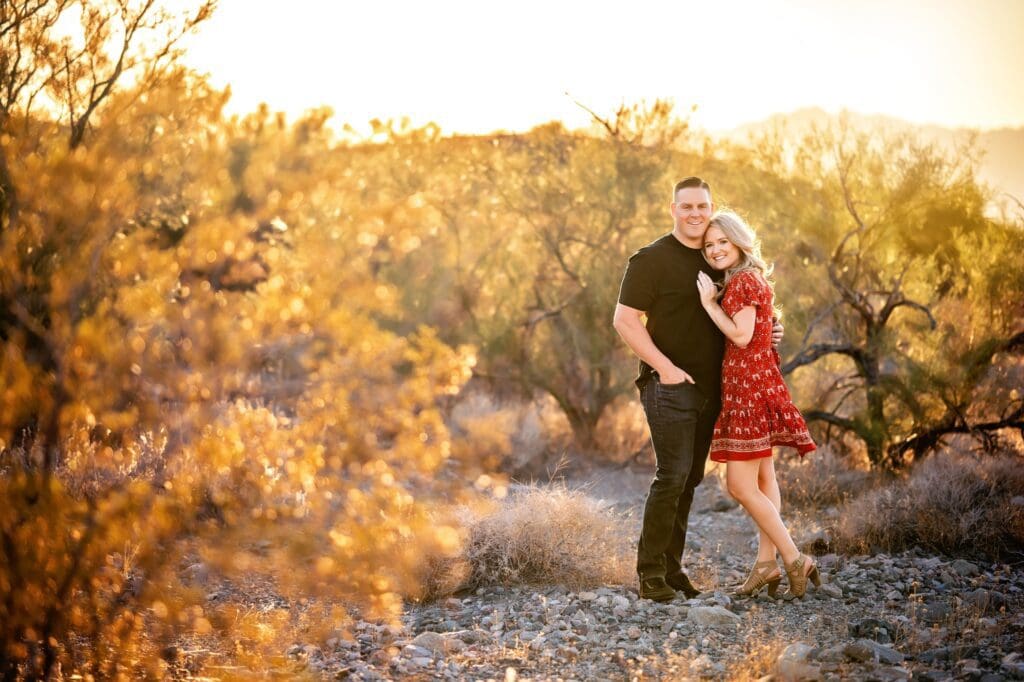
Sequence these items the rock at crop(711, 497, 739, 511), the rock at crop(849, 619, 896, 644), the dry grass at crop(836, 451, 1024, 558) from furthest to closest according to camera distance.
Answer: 1. the rock at crop(711, 497, 739, 511)
2. the dry grass at crop(836, 451, 1024, 558)
3. the rock at crop(849, 619, 896, 644)

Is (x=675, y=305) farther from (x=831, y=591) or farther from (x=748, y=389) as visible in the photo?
(x=831, y=591)

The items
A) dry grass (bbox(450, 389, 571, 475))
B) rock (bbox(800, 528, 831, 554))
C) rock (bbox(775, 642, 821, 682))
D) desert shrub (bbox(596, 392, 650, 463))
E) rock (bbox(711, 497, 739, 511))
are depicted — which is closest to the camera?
rock (bbox(775, 642, 821, 682))

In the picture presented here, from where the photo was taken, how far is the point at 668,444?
16.6ft

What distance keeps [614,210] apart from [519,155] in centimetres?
223

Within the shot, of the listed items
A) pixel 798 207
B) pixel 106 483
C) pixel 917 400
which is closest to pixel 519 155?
pixel 798 207

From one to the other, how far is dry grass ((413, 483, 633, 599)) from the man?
0.70 meters

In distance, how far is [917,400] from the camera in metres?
8.48

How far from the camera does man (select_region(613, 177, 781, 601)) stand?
5031 mm

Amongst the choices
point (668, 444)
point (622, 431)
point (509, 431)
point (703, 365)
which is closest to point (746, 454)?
point (668, 444)

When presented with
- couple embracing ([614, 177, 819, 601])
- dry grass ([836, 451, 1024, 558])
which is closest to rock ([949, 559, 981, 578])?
dry grass ([836, 451, 1024, 558])

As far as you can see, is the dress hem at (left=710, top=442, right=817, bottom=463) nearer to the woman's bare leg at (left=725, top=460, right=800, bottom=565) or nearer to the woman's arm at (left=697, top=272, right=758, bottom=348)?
the woman's bare leg at (left=725, top=460, right=800, bottom=565)

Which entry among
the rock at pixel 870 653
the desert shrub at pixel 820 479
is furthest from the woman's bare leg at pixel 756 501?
the desert shrub at pixel 820 479

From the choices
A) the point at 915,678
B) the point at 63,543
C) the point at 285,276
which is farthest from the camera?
the point at 915,678

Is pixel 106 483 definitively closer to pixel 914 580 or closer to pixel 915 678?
pixel 915 678
